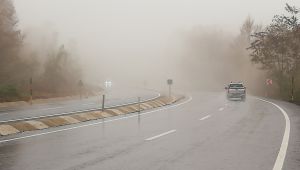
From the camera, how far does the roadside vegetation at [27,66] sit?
38.5 metres

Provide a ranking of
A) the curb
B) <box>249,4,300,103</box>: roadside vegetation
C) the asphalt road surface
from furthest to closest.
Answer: <box>249,4,300,103</box>: roadside vegetation
the curb
the asphalt road surface

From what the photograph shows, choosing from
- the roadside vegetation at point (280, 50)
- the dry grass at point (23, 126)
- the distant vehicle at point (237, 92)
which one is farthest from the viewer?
the roadside vegetation at point (280, 50)

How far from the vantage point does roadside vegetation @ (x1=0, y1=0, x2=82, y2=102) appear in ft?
126

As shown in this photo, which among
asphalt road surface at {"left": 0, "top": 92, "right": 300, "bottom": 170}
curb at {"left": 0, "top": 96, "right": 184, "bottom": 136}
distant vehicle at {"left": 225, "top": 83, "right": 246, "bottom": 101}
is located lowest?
distant vehicle at {"left": 225, "top": 83, "right": 246, "bottom": 101}

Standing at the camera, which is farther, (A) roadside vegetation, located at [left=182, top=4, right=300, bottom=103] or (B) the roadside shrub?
(A) roadside vegetation, located at [left=182, top=4, right=300, bottom=103]

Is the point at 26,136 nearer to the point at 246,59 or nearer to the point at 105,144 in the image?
the point at 105,144

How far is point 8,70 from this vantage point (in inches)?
1555

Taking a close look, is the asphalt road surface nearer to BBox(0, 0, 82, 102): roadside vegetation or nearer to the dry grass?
the dry grass

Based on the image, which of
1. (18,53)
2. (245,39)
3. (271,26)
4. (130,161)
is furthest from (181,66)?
(130,161)

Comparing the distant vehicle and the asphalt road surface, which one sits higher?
the asphalt road surface

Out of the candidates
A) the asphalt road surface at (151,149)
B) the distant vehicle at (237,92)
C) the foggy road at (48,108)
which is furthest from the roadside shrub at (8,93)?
the asphalt road surface at (151,149)

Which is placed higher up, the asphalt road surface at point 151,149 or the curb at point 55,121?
the asphalt road surface at point 151,149

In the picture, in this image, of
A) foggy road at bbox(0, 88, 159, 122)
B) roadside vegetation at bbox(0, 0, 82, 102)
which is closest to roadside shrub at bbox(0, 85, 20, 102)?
roadside vegetation at bbox(0, 0, 82, 102)

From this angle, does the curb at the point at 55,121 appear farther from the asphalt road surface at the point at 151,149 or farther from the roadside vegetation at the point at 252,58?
the roadside vegetation at the point at 252,58
